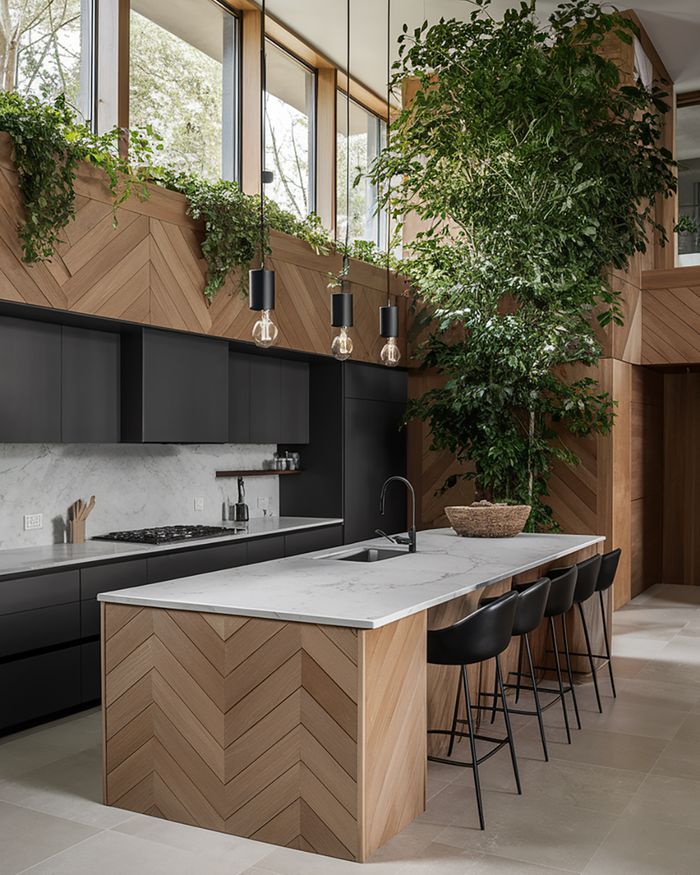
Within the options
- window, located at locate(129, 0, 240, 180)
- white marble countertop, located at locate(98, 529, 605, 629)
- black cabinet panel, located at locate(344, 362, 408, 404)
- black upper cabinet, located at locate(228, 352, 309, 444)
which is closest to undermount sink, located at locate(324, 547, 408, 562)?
white marble countertop, located at locate(98, 529, 605, 629)

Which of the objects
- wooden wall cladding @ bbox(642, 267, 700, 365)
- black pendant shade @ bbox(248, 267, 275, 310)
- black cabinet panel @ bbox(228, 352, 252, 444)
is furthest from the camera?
wooden wall cladding @ bbox(642, 267, 700, 365)

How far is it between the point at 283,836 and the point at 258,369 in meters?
4.22

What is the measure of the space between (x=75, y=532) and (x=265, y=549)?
4.68 feet

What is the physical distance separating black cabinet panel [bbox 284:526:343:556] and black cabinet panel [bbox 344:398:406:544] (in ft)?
0.56

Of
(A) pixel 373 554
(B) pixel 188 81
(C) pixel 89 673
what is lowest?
(C) pixel 89 673

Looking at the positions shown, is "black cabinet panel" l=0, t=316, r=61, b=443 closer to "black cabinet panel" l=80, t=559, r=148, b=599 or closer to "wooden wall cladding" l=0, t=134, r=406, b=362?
"wooden wall cladding" l=0, t=134, r=406, b=362

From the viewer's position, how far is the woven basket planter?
5.49m

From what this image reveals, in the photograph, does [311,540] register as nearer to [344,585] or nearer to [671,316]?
[344,585]

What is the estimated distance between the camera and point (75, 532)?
5.50m

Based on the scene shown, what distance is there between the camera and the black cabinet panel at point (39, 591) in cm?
441

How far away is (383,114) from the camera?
31.2 ft

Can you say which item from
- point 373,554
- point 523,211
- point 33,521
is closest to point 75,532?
point 33,521

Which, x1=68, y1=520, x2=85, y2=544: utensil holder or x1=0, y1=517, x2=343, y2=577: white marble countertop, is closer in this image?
x1=0, y1=517, x2=343, y2=577: white marble countertop

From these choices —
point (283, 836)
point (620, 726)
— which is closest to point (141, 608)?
point (283, 836)
